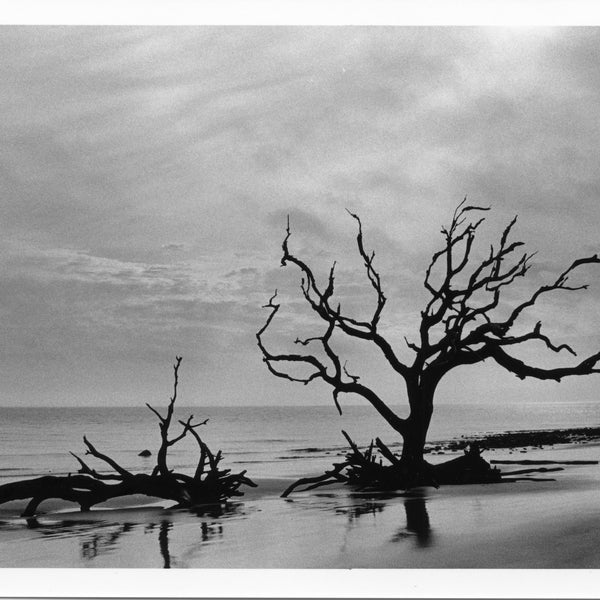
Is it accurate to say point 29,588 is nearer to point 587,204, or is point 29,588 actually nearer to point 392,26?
point 392,26

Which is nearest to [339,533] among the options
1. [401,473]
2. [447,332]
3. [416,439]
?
[401,473]

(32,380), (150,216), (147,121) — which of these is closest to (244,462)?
(32,380)

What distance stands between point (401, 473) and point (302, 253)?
282cm

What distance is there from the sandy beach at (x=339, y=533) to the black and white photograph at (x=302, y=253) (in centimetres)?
3

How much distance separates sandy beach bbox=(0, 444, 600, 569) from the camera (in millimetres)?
5887

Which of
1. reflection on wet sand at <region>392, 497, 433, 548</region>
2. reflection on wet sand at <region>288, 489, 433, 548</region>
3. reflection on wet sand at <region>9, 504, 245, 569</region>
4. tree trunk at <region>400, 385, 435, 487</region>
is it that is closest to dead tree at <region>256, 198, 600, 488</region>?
tree trunk at <region>400, 385, 435, 487</region>

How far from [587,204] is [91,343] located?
6.19 m

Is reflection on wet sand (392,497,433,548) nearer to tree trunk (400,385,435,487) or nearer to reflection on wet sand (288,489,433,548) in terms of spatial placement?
reflection on wet sand (288,489,433,548)

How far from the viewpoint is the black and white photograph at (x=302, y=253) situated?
23.2 feet

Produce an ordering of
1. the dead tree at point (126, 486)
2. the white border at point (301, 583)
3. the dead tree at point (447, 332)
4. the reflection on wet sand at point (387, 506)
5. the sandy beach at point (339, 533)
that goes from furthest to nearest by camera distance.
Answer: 1. the dead tree at point (447, 332)
2. the dead tree at point (126, 486)
3. the reflection on wet sand at point (387, 506)
4. the sandy beach at point (339, 533)
5. the white border at point (301, 583)

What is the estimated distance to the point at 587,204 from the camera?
856 cm
